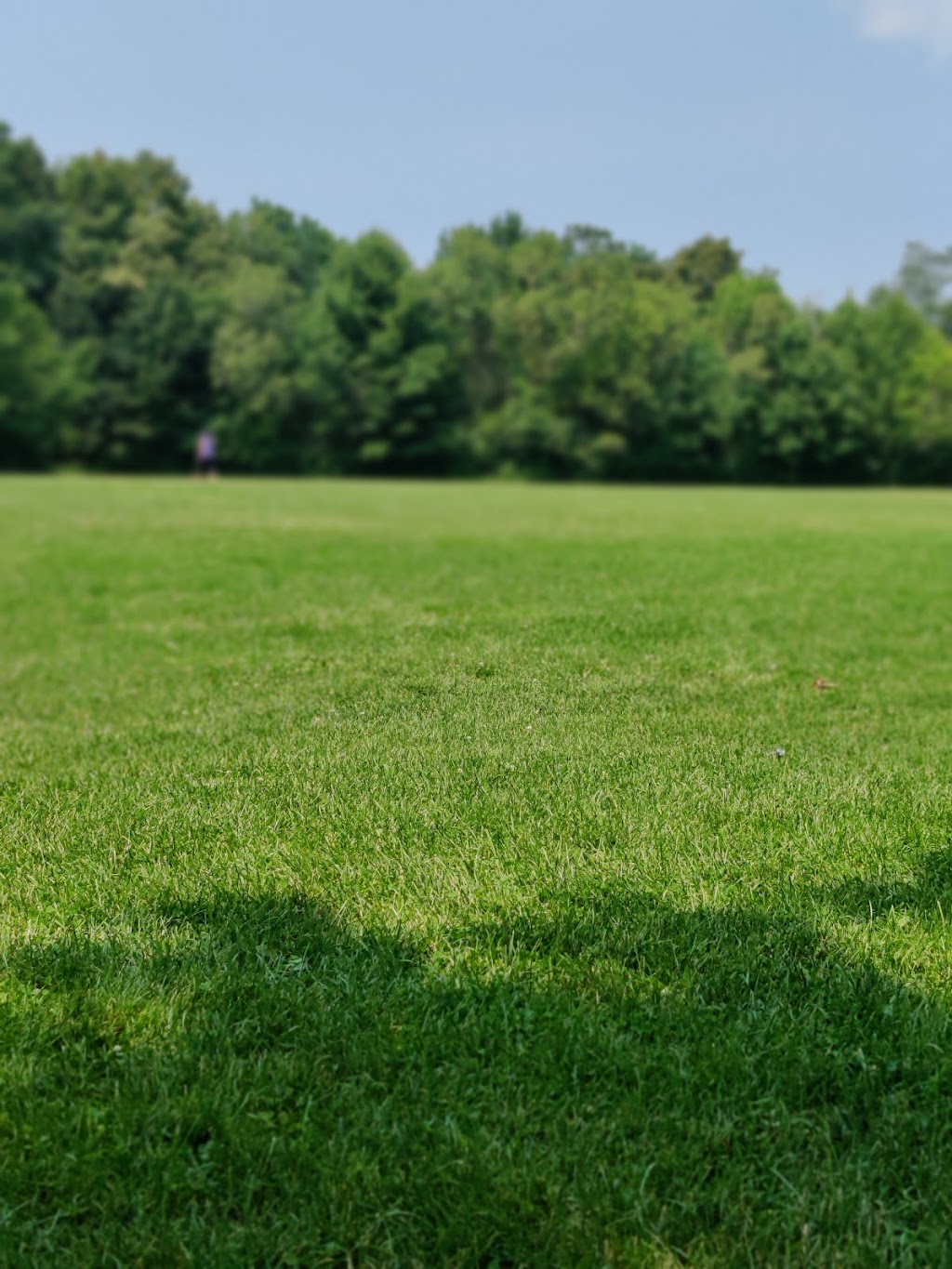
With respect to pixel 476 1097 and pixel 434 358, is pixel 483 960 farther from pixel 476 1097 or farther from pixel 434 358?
pixel 434 358

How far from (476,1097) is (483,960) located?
0.63 metres

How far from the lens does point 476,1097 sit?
302 cm

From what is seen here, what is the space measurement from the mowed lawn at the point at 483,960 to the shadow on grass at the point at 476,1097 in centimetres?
1

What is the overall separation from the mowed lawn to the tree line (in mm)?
64465

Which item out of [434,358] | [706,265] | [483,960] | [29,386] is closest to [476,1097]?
[483,960]

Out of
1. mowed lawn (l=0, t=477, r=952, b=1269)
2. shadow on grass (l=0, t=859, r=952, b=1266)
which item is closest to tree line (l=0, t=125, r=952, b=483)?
mowed lawn (l=0, t=477, r=952, b=1269)

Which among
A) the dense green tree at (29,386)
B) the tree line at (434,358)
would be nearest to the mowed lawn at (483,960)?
the dense green tree at (29,386)

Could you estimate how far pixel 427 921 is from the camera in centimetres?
384

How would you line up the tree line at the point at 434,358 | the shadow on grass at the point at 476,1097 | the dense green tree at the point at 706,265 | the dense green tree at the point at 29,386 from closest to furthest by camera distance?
1. the shadow on grass at the point at 476,1097
2. the dense green tree at the point at 29,386
3. the tree line at the point at 434,358
4. the dense green tree at the point at 706,265

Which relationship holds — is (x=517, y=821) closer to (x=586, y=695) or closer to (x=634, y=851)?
(x=634, y=851)

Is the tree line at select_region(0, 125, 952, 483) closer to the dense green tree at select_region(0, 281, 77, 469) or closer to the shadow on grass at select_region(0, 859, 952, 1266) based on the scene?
the dense green tree at select_region(0, 281, 77, 469)

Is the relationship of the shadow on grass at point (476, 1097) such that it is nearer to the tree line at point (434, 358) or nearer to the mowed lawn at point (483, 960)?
the mowed lawn at point (483, 960)

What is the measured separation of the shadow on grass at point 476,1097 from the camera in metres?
2.63

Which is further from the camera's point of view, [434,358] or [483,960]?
[434,358]
